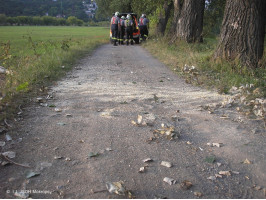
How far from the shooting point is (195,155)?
3.27m

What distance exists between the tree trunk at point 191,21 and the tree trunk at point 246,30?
19.4 ft

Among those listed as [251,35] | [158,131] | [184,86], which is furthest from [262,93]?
[251,35]

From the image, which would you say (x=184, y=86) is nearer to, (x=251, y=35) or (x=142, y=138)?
(x=251, y=35)

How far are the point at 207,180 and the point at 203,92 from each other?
3438mm

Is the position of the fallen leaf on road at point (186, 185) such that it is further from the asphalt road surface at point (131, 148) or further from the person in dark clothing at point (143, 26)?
the person in dark clothing at point (143, 26)

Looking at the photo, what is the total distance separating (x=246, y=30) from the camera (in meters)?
7.75

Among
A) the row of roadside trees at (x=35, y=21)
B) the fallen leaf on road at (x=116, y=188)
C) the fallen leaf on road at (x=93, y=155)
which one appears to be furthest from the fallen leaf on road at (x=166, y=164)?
the row of roadside trees at (x=35, y=21)

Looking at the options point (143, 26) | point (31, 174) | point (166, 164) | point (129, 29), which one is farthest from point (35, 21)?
point (166, 164)

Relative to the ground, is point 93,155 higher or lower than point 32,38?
lower

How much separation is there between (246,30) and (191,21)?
6597 millimetres

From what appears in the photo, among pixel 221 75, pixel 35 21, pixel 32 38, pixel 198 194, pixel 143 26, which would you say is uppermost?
pixel 35 21

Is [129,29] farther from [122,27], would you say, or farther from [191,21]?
[191,21]

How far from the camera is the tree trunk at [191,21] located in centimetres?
1373

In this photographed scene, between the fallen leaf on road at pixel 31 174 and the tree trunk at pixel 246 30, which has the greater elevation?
the tree trunk at pixel 246 30
